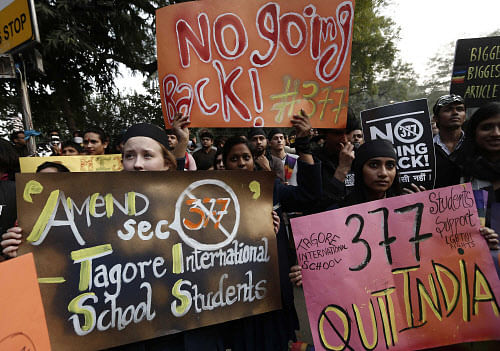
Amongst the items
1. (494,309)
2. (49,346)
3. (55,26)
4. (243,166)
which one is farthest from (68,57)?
(494,309)

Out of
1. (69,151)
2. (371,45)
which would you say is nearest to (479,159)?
(69,151)

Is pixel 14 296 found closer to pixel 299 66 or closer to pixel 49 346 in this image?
pixel 49 346

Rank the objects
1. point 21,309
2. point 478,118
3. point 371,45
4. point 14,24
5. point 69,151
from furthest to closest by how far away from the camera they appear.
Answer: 1. point 371,45
2. point 69,151
3. point 14,24
4. point 478,118
5. point 21,309

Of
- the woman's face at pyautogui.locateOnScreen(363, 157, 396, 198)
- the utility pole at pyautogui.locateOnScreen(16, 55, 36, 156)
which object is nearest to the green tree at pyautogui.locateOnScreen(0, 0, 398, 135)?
the utility pole at pyautogui.locateOnScreen(16, 55, 36, 156)

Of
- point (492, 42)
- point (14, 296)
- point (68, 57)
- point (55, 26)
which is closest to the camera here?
point (14, 296)

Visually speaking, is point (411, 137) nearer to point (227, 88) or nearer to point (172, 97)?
point (227, 88)

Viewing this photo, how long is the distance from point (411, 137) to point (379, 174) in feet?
2.09

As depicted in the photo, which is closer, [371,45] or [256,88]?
[256,88]

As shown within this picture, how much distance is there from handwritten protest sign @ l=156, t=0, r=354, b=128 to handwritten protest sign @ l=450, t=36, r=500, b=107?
211cm

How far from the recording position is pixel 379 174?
196 cm

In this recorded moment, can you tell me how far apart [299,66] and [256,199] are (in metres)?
0.99

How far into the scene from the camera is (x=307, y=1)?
209 cm

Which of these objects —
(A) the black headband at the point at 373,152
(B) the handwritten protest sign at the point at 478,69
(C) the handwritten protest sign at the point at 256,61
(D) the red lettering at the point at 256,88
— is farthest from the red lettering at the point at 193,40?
(B) the handwritten protest sign at the point at 478,69

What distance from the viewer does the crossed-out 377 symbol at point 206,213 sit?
157 centimetres
